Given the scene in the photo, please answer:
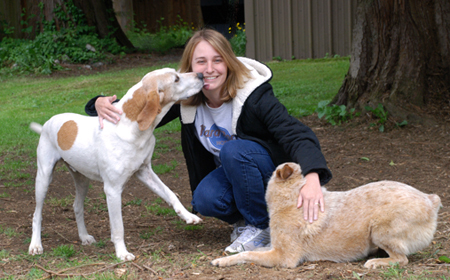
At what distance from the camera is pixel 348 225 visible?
9.70 feet

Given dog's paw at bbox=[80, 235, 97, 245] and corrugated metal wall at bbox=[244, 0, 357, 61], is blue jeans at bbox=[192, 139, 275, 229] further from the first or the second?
corrugated metal wall at bbox=[244, 0, 357, 61]

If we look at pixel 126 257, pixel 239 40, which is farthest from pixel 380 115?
pixel 239 40

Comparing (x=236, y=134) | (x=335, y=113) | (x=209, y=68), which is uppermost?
(x=209, y=68)

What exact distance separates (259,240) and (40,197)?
5.80 feet

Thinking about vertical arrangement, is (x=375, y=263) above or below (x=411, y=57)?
below

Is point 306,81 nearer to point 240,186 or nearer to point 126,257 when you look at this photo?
point 240,186

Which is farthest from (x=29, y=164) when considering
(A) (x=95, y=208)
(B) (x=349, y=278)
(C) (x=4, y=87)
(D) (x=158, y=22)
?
(D) (x=158, y=22)

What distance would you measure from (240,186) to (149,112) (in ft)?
2.70

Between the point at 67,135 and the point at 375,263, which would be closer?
the point at 375,263

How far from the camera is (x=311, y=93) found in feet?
30.5

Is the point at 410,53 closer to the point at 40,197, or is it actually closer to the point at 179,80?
the point at 179,80

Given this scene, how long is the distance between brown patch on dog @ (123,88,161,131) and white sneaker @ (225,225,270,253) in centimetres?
104

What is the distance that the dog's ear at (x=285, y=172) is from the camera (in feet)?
10.2

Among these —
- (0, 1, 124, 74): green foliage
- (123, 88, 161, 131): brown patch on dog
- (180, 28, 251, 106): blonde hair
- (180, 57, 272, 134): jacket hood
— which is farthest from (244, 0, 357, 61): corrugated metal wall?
(123, 88, 161, 131): brown patch on dog
